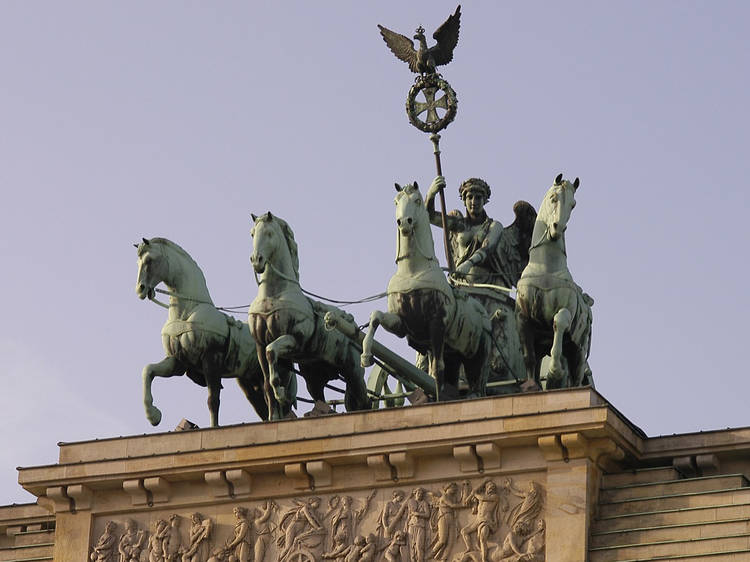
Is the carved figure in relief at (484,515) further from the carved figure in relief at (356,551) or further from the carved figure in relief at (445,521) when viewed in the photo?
the carved figure in relief at (356,551)

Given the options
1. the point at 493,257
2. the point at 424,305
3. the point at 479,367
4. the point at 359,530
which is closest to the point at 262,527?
the point at 359,530

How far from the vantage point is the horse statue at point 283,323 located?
38000mm

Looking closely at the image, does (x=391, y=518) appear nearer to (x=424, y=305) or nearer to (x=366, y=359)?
(x=366, y=359)

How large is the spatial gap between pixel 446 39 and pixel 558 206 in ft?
18.1

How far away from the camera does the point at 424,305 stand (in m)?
37.1

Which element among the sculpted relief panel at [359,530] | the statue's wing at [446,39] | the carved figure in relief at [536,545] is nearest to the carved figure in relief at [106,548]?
the sculpted relief panel at [359,530]

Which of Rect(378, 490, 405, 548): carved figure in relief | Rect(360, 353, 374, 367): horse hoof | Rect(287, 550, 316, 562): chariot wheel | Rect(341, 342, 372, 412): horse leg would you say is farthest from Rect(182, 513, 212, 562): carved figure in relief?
Rect(341, 342, 372, 412): horse leg

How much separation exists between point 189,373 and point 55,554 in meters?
3.17

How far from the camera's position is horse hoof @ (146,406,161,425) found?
1522 inches

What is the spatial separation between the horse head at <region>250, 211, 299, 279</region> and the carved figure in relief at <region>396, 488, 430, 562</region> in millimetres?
4106

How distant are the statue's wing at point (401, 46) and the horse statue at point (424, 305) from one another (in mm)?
4512

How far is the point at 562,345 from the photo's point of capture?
36.8 m

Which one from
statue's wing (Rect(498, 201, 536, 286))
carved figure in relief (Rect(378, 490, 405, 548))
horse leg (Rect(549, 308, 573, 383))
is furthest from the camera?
statue's wing (Rect(498, 201, 536, 286))

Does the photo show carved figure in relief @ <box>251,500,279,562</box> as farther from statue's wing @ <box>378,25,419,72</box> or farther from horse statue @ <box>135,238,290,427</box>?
statue's wing @ <box>378,25,419,72</box>
